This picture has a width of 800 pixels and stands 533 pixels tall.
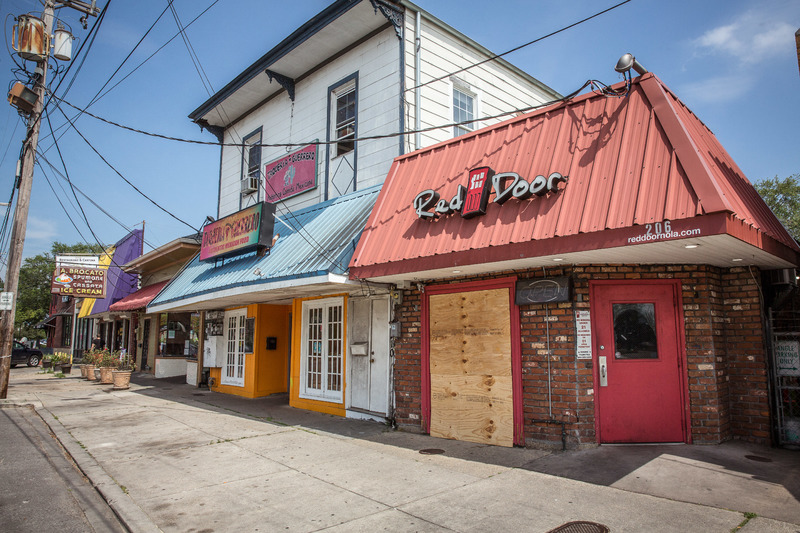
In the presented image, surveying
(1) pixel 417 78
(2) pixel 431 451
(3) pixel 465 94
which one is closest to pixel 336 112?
(1) pixel 417 78

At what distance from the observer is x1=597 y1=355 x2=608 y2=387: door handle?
Result: 6.81 meters

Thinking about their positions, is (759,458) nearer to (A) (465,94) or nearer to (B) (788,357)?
(B) (788,357)

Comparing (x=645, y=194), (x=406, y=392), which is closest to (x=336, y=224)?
(x=406, y=392)

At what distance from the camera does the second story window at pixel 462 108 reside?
38.8ft

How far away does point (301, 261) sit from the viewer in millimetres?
9516

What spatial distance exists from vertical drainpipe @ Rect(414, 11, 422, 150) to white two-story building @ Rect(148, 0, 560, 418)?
3 centimetres

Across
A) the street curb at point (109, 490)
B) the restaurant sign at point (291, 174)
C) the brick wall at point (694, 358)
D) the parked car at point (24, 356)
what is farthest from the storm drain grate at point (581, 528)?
the parked car at point (24, 356)

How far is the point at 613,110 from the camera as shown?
6.56 metres

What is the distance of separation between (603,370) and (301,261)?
5743 millimetres

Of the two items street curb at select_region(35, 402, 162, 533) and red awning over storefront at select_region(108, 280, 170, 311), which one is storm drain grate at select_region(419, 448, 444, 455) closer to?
street curb at select_region(35, 402, 162, 533)

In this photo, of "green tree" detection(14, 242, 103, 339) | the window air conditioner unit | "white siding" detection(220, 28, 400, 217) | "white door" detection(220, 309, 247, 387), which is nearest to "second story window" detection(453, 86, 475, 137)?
"white siding" detection(220, 28, 400, 217)

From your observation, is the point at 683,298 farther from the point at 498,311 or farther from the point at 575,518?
the point at 575,518

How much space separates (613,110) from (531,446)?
4.85 m

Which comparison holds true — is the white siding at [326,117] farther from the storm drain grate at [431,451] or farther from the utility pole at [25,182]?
the storm drain grate at [431,451]
